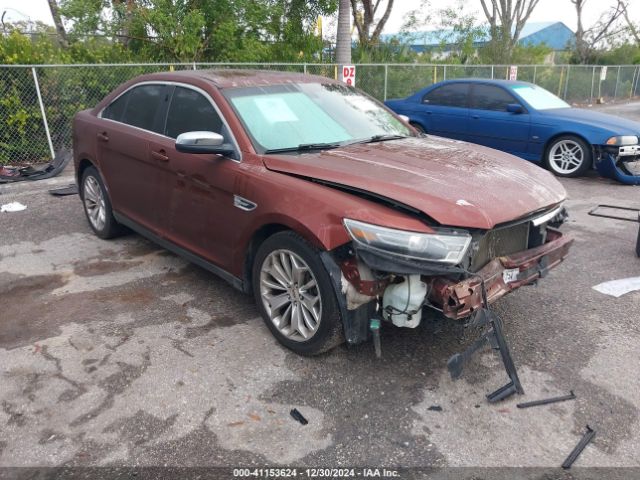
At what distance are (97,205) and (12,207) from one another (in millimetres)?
1958

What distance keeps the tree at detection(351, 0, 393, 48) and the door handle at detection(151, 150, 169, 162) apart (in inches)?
615

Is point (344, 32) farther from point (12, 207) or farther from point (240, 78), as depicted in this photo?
point (240, 78)

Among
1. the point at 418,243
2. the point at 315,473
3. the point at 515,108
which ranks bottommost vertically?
the point at 315,473

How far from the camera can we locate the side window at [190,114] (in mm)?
3928

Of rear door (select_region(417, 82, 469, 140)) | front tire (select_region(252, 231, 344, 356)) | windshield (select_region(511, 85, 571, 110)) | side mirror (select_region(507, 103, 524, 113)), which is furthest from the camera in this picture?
rear door (select_region(417, 82, 469, 140))

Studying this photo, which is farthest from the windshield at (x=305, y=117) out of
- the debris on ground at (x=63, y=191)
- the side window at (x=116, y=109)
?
the debris on ground at (x=63, y=191)

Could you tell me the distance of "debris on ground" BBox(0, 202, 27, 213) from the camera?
22.0 ft

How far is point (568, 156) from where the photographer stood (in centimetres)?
864

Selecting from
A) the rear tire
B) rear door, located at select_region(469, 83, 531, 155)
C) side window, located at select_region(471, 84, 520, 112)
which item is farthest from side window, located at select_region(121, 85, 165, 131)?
Answer: side window, located at select_region(471, 84, 520, 112)

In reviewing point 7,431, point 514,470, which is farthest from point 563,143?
point 7,431

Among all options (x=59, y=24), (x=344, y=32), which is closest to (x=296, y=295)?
(x=344, y=32)

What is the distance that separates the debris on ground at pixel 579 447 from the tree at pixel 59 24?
12108 millimetres

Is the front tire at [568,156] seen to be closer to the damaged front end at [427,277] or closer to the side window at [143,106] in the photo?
the damaged front end at [427,277]

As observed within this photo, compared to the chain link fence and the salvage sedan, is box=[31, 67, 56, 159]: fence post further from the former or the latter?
the salvage sedan
